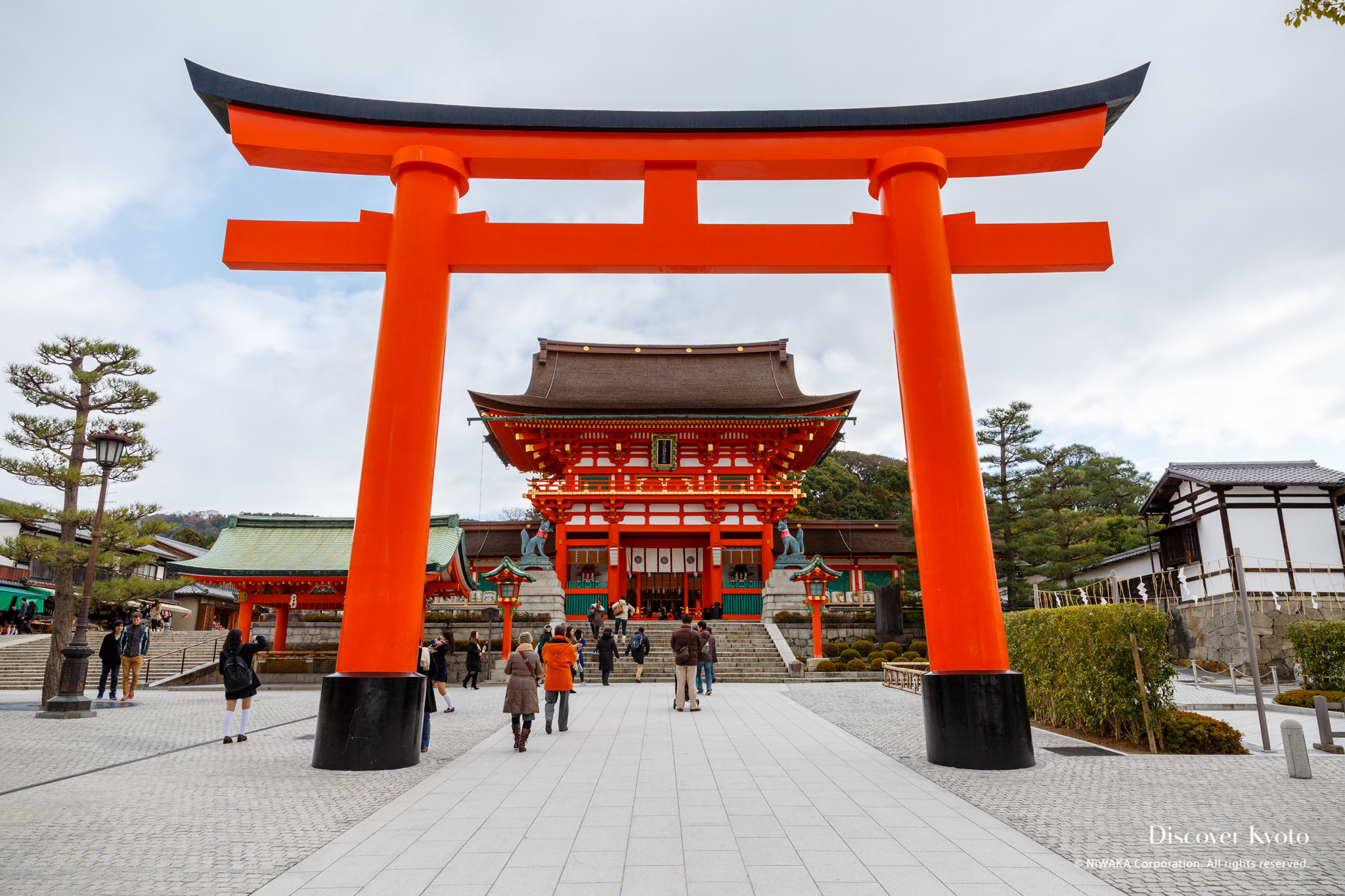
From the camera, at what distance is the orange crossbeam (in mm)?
7871

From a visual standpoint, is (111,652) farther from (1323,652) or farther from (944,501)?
(1323,652)

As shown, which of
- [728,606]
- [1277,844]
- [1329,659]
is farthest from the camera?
[728,606]

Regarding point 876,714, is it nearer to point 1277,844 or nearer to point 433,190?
point 1277,844

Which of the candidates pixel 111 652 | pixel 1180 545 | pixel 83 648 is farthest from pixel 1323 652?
pixel 111 652

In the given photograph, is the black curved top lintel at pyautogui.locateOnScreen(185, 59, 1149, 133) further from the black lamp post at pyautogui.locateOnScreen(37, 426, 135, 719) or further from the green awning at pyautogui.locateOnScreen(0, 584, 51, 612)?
the green awning at pyautogui.locateOnScreen(0, 584, 51, 612)

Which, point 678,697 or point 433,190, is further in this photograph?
point 678,697

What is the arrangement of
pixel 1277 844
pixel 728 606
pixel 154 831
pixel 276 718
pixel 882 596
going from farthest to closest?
pixel 728 606 → pixel 882 596 → pixel 276 718 → pixel 154 831 → pixel 1277 844

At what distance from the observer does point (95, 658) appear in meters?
19.1

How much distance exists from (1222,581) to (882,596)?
33.1ft

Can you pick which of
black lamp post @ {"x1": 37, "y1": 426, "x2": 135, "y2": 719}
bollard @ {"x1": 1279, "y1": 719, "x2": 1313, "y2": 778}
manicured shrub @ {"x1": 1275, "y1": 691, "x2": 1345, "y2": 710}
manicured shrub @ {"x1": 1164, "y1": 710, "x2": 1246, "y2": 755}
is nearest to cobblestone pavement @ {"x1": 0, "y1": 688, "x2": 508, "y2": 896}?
black lamp post @ {"x1": 37, "y1": 426, "x2": 135, "y2": 719}

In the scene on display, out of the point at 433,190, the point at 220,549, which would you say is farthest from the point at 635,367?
the point at 433,190

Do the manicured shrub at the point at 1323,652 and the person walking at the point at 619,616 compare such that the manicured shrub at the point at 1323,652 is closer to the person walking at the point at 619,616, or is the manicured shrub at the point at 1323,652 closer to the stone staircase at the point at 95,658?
the person walking at the point at 619,616

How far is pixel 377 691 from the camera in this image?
265 inches

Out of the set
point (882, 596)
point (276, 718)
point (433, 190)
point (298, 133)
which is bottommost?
point (276, 718)
